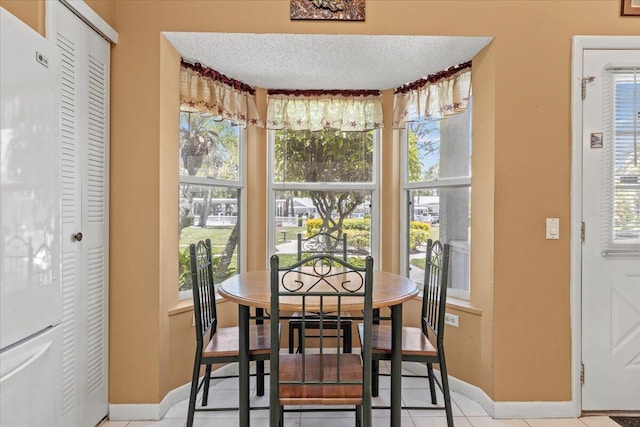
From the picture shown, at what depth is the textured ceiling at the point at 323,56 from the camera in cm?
222

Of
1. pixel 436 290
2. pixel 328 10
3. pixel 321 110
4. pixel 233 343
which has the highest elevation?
pixel 328 10

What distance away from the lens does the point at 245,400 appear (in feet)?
5.82

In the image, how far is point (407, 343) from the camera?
2.02 metres

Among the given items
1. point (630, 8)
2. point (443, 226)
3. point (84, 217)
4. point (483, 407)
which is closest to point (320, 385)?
point (483, 407)

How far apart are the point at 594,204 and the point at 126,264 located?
2.72 m

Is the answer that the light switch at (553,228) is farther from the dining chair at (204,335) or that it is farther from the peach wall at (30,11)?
the peach wall at (30,11)

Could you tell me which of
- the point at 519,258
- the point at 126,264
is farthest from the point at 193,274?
the point at 519,258

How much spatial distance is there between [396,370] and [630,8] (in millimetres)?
2432

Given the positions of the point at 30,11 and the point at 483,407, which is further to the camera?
the point at 483,407

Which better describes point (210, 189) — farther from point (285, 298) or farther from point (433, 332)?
point (433, 332)

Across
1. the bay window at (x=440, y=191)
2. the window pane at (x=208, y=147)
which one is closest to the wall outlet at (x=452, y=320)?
the bay window at (x=440, y=191)

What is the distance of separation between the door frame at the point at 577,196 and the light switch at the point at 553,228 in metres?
0.08

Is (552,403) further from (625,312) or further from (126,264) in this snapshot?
(126,264)

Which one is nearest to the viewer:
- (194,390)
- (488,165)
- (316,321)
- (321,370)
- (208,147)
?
(321,370)
